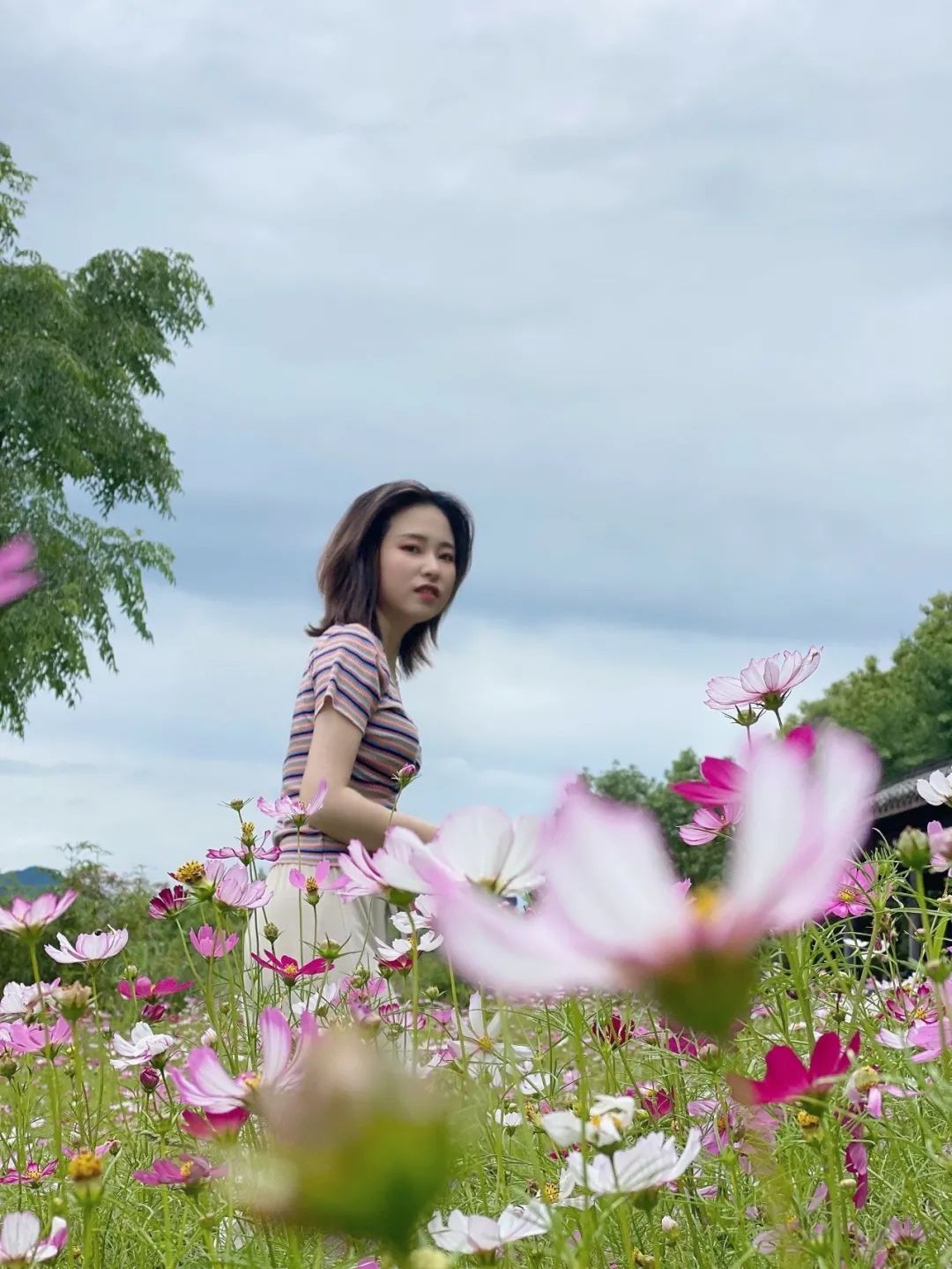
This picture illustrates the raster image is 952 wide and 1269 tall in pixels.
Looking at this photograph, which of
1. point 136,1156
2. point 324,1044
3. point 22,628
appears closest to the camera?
point 324,1044

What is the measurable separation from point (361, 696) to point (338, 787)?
0.66 ft

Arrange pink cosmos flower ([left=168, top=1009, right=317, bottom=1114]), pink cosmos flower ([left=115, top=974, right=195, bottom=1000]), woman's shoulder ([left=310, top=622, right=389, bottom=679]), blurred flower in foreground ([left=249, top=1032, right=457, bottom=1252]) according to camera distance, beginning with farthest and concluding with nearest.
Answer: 1. woman's shoulder ([left=310, top=622, right=389, bottom=679])
2. pink cosmos flower ([left=115, top=974, right=195, bottom=1000])
3. pink cosmos flower ([left=168, top=1009, right=317, bottom=1114])
4. blurred flower in foreground ([left=249, top=1032, right=457, bottom=1252])

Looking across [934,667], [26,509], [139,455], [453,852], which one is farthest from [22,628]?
[453,852]

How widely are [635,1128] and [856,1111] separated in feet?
1.16

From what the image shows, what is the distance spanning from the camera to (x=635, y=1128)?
1216 millimetres

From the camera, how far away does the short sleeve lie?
7.72ft

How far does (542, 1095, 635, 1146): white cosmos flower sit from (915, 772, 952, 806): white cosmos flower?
522 mm


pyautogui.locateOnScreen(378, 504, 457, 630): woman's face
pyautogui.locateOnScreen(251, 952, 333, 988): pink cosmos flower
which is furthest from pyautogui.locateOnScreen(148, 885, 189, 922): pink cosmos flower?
pyautogui.locateOnScreen(378, 504, 457, 630): woman's face

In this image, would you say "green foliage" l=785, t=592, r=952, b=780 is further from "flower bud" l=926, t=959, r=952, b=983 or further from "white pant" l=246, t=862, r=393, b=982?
"flower bud" l=926, t=959, r=952, b=983

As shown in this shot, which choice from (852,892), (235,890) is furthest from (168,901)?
(852,892)

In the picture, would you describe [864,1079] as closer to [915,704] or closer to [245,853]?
[245,853]

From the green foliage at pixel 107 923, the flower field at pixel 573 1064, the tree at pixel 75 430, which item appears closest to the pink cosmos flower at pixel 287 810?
the flower field at pixel 573 1064

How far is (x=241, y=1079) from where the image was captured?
0.59 meters

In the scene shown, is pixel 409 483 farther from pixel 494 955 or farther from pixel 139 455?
pixel 139 455
